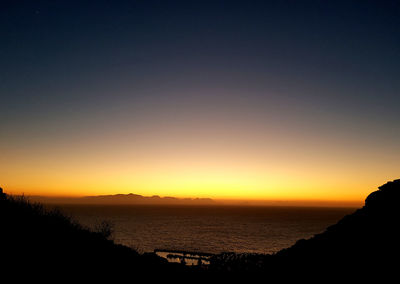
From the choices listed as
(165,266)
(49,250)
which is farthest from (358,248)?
(49,250)

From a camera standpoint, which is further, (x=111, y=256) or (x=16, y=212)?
(x=111, y=256)

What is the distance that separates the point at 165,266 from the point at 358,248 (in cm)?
1145

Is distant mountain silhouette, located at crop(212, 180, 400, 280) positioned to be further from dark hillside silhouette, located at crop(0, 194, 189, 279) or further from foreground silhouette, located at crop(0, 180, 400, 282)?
dark hillside silhouette, located at crop(0, 194, 189, 279)

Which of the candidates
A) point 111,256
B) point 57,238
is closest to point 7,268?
Answer: point 57,238

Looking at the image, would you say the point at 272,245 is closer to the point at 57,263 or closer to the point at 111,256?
the point at 111,256

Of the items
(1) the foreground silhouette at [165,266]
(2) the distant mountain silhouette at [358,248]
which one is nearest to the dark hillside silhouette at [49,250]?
(1) the foreground silhouette at [165,266]

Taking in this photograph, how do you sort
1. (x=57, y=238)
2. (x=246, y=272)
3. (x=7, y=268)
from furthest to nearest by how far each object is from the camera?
(x=246, y=272) < (x=57, y=238) < (x=7, y=268)

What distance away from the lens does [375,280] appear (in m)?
9.62

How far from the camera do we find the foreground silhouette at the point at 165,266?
29.5 ft

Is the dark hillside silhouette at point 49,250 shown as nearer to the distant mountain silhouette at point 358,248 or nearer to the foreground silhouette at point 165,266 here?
the foreground silhouette at point 165,266

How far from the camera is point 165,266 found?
1634 centimetres

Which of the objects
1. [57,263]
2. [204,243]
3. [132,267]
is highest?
[57,263]

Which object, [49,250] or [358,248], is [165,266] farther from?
[358,248]

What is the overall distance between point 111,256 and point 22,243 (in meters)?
5.51
